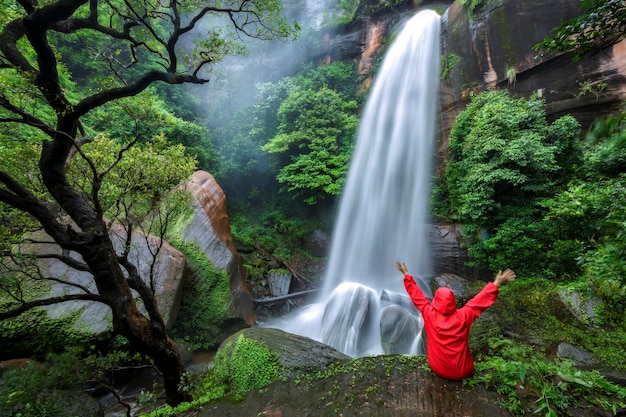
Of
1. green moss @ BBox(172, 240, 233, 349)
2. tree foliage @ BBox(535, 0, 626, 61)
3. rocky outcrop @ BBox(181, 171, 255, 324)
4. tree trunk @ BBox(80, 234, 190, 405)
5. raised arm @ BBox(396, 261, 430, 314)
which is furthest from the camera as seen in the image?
rocky outcrop @ BBox(181, 171, 255, 324)

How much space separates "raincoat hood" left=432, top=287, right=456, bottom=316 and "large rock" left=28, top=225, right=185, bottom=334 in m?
5.21

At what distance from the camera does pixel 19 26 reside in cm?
358

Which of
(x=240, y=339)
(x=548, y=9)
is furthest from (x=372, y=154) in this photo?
(x=240, y=339)

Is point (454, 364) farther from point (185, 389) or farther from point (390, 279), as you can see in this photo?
point (390, 279)

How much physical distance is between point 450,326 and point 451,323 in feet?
0.12

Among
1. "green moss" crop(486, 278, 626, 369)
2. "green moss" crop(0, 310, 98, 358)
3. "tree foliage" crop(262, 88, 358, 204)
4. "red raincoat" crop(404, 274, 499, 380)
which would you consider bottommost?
"green moss" crop(486, 278, 626, 369)

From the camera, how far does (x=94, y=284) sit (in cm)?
707

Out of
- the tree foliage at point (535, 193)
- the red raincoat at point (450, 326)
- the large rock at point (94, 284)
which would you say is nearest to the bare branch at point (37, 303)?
the large rock at point (94, 284)

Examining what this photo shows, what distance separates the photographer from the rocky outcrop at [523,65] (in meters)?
8.67

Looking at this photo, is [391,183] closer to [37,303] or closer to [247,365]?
[247,365]

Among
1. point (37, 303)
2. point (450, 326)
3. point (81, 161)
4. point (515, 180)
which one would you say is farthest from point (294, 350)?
point (515, 180)

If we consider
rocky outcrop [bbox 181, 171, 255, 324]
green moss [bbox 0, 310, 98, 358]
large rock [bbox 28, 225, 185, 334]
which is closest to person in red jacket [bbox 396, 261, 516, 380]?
large rock [bbox 28, 225, 185, 334]

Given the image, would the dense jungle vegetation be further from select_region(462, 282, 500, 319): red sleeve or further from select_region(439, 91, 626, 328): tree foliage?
select_region(462, 282, 500, 319): red sleeve

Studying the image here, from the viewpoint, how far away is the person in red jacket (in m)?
2.91
